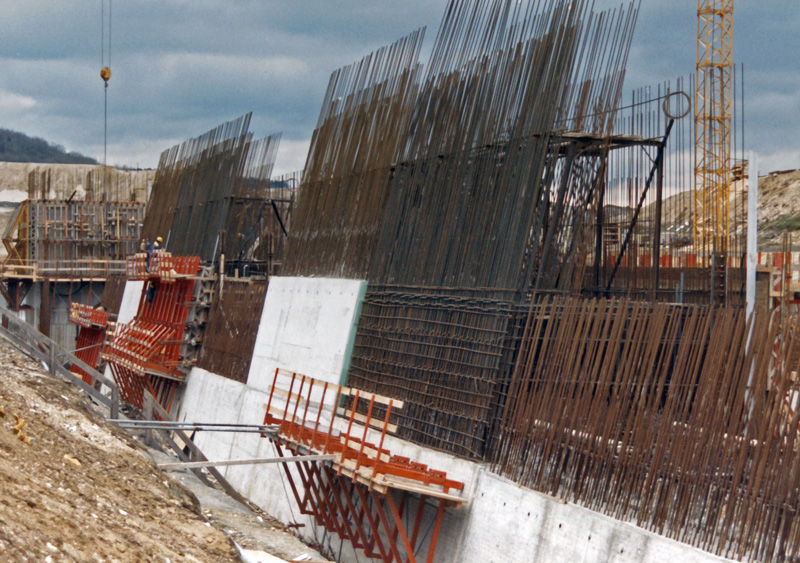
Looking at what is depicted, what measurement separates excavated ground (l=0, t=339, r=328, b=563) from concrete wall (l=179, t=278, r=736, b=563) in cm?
317

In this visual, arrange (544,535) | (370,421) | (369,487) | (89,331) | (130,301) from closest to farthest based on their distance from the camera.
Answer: (544,535) → (369,487) → (370,421) → (130,301) → (89,331)

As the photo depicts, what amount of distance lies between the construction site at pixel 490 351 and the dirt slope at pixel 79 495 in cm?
23

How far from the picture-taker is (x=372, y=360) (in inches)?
768

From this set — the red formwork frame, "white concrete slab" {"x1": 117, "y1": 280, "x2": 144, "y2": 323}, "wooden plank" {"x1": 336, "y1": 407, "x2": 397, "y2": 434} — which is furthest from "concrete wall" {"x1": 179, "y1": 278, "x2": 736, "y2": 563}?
"white concrete slab" {"x1": 117, "y1": 280, "x2": 144, "y2": 323}

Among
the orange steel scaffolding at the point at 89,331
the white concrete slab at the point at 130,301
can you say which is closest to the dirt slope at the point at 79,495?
the white concrete slab at the point at 130,301

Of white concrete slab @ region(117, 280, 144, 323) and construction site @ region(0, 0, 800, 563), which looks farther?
white concrete slab @ region(117, 280, 144, 323)

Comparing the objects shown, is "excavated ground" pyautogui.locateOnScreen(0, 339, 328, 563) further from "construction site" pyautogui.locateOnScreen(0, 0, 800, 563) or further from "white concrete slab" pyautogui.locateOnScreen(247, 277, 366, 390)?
"white concrete slab" pyautogui.locateOnScreen(247, 277, 366, 390)

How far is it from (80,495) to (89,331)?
35009 mm

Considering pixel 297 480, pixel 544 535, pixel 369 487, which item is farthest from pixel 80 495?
pixel 297 480

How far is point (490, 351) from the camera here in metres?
15.6

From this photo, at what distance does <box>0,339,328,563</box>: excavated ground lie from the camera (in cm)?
816

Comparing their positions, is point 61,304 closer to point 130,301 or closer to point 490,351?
point 130,301

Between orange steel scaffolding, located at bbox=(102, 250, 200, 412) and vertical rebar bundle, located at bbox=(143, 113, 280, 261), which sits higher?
vertical rebar bundle, located at bbox=(143, 113, 280, 261)

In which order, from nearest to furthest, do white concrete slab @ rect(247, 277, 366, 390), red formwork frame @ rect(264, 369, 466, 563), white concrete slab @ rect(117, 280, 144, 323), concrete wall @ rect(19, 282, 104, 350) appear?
1. red formwork frame @ rect(264, 369, 466, 563)
2. white concrete slab @ rect(247, 277, 366, 390)
3. white concrete slab @ rect(117, 280, 144, 323)
4. concrete wall @ rect(19, 282, 104, 350)
